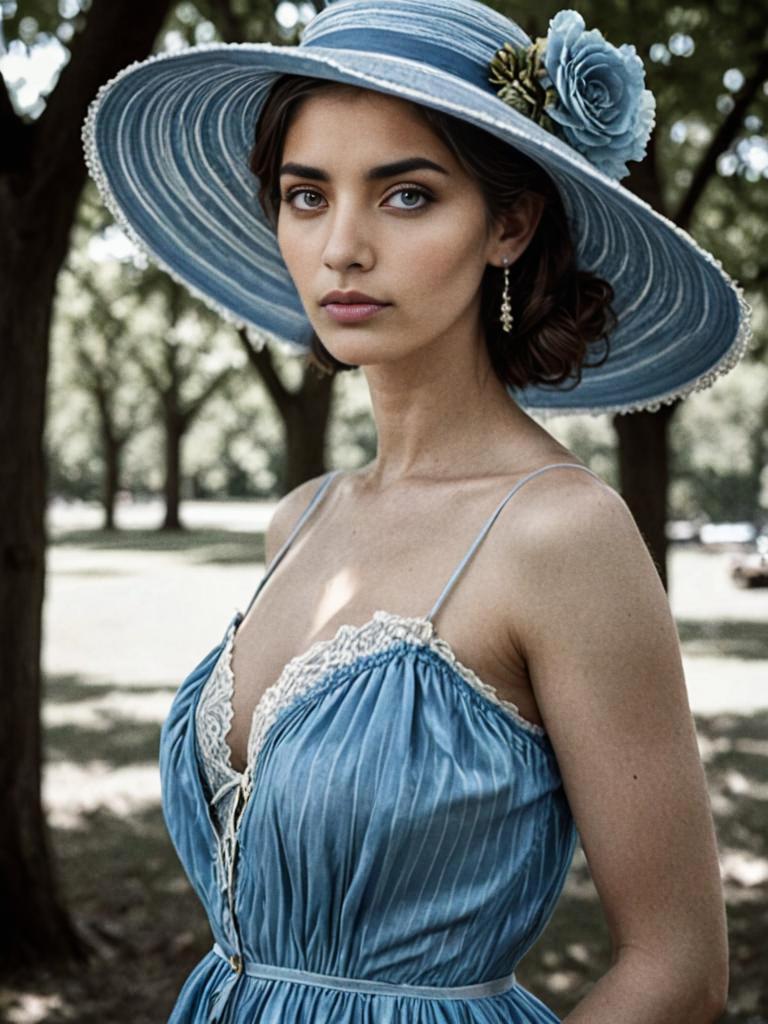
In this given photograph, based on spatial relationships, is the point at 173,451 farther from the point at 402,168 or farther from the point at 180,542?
the point at 402,168

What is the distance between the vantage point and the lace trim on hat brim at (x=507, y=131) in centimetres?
168

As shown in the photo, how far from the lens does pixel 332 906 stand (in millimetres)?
1721

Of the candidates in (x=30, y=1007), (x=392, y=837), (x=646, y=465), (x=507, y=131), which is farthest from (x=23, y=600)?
(x=507, y=131)

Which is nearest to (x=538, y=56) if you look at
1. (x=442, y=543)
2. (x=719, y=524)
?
(x=442, y=543)

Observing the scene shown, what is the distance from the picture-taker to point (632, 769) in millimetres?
1569

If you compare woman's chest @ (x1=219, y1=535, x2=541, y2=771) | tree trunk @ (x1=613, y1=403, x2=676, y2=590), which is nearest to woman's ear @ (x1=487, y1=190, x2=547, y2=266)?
woman's chest @ (x1=219, y1=535, x2=541, y2=771)

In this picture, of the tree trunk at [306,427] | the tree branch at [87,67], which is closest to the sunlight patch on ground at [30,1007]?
the tree branch at [87,67]

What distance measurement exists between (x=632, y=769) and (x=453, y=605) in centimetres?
32

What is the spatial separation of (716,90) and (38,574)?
3.98 meters

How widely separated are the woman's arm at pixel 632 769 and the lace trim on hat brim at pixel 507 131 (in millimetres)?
503

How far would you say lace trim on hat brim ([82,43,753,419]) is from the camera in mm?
1676

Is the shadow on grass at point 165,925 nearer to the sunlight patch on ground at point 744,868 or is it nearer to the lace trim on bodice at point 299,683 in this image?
the sunlight patch on ground at point 744,868

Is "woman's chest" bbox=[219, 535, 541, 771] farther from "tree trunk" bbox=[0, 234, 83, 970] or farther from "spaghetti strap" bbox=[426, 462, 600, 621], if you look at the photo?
"tree trunk" bbox=[0, 234, 83, 970]

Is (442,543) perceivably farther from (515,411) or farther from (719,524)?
(719,524)
